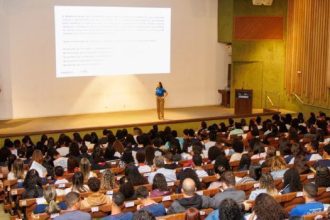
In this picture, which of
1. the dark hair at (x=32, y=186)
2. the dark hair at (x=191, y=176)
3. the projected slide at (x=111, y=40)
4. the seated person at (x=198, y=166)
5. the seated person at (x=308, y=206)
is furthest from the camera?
the projected slide at (x=111, y=40)

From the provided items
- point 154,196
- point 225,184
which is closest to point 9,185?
point 154,196

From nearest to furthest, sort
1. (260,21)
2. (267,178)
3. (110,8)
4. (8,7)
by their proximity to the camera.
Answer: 1. (267,178)
2. (8,7)
3. (110,8)
4. (260,21)

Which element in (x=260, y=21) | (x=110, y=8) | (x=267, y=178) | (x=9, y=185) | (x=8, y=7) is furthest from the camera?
(x=260, y=21)

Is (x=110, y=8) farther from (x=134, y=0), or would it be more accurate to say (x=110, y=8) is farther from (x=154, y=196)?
(x=154, y=196)

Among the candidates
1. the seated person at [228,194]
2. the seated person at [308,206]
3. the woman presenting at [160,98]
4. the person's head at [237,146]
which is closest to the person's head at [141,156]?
the person's head at [237,146]

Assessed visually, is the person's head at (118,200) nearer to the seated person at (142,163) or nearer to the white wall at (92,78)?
the seated person at (142,163)

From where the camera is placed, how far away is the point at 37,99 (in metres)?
14.2

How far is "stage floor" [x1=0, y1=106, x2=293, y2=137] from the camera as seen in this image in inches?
497

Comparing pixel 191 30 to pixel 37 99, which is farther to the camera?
pixel 191 30

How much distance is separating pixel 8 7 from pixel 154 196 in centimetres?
941

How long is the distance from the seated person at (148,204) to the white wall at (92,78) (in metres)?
9.18

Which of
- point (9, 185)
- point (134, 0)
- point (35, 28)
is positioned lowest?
point (9, 185)

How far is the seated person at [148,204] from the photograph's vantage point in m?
5.31

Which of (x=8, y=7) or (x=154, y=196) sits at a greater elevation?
(x=8, y=7)
